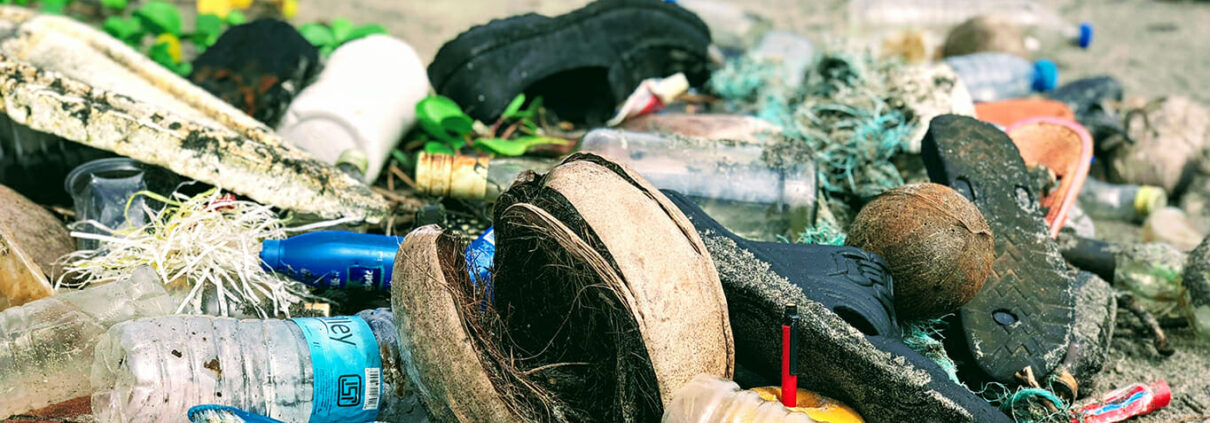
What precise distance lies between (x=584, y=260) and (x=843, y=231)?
1.41 metres

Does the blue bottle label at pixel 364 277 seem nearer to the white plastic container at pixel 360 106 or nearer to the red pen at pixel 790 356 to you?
the white plastic container at pixel 360 106

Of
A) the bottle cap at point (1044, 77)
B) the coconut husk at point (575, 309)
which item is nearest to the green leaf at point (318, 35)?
the coconut husk at point (575, 309)

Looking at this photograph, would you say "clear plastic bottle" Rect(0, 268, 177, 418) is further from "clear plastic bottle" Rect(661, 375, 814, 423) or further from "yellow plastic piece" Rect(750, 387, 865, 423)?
"yellow plastic piece" Rect(750, 387, 865, 423)

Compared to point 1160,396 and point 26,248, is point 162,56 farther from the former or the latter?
point 1160,396

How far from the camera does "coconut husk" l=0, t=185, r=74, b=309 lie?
2.22m

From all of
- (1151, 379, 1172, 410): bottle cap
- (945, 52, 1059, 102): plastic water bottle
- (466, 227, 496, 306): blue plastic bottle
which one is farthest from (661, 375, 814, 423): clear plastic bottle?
(945, 52, 1059, 102): plastic water bottle

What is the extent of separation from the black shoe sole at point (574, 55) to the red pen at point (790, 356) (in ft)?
6.21

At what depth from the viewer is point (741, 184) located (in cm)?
287

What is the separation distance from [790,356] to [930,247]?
58 centimetres

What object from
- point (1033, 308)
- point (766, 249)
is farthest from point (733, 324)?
point (1033, 308)

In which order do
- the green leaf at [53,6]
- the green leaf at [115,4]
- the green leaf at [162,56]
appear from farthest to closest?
the green leaf at [115,4]
the green leaf at [53,6]
the green leaf at [162,56]

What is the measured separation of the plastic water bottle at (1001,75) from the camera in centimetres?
444

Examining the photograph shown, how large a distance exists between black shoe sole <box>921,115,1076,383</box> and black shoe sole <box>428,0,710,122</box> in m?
Answer: 1.35

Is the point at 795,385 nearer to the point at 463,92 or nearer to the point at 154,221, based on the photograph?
the point at 154,221
